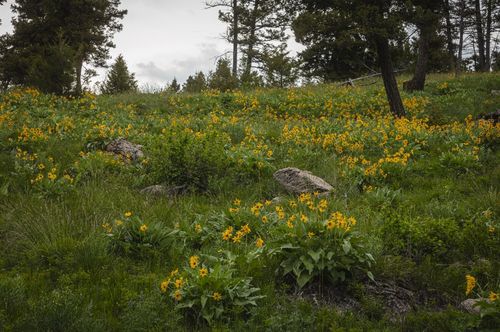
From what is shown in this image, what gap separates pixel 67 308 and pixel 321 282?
2.45m

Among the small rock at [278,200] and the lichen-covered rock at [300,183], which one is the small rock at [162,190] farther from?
the lichen-covered rock at [300,183]

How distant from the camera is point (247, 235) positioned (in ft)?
18.8

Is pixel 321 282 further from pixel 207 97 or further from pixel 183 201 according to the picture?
pixel 207 97

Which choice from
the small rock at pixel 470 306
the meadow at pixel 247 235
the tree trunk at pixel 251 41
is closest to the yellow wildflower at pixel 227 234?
the meadow at pixel 247 235

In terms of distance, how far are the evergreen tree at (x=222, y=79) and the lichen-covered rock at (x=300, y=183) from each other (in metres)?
14.1

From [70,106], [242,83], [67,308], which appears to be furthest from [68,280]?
[242,83]

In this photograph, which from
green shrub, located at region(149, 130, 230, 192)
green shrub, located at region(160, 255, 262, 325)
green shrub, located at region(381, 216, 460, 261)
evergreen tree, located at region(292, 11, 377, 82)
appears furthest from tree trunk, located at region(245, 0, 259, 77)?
green shrub, located at region(160, 255, 262, 325)

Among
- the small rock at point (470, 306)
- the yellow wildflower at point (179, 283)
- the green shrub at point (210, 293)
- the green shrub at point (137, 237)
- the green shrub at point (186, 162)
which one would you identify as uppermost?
the green shrub at point (186, 162)

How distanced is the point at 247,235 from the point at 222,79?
18.1 meters

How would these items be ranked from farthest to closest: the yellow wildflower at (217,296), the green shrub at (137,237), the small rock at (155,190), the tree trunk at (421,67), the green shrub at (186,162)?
the tree trunk at (421,67) < the green shrub at (186,162) < the small rock at (155,190) < the green shrub at (137,237) < the yellow wildflower at (217,296)

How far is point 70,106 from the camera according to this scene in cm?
1521

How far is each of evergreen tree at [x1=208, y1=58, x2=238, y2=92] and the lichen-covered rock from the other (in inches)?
556

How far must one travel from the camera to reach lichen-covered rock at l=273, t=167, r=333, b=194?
297 inches

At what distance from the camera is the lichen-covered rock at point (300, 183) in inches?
297
